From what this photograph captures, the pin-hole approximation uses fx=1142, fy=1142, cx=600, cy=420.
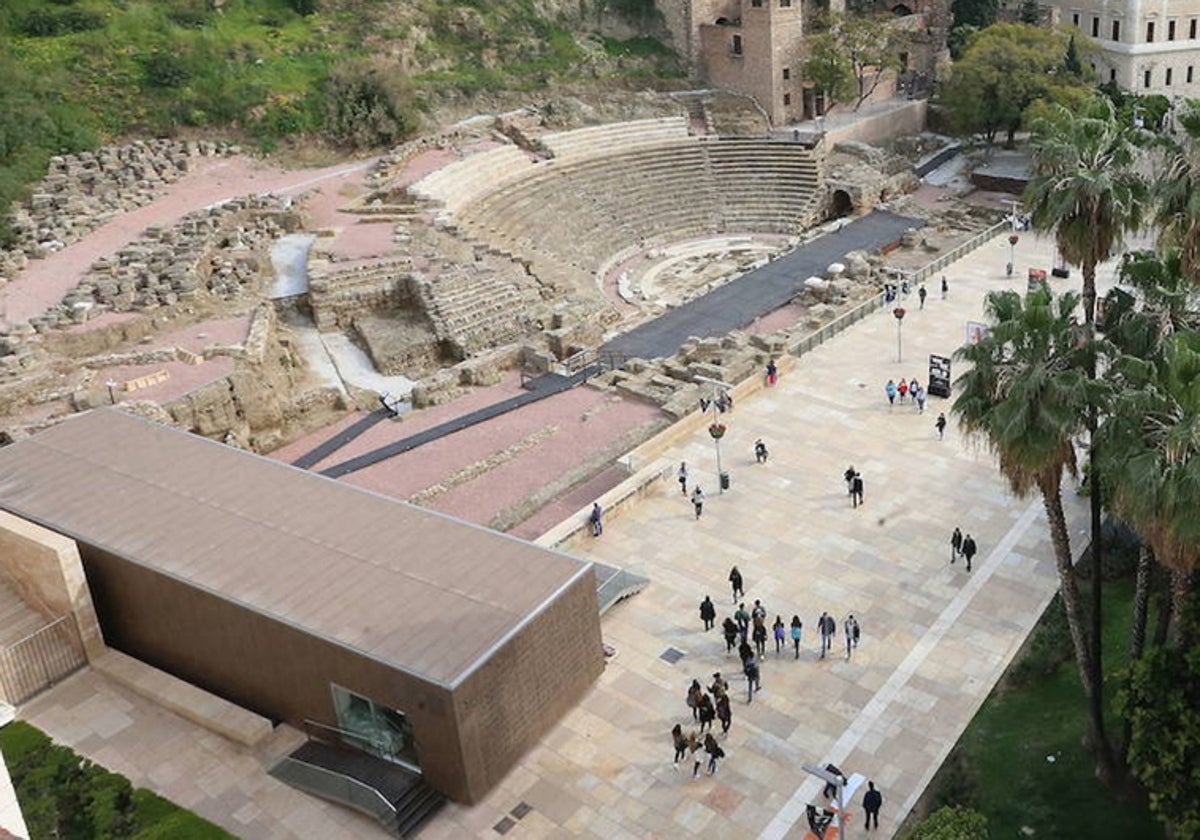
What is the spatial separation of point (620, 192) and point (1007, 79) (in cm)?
2354

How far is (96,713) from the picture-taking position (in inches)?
979

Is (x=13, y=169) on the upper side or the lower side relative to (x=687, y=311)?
upper

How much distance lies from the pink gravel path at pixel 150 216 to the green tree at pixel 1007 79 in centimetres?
3510

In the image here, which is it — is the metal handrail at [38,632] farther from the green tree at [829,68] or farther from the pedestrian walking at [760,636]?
the green tree at [829,68]

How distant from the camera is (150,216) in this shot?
54250mm

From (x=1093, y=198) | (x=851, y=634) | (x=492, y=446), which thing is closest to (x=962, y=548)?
(x=851, y=634)

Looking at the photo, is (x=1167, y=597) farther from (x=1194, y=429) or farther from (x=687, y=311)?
(x=687, y=311)

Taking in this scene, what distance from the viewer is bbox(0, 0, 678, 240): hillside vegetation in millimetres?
61156

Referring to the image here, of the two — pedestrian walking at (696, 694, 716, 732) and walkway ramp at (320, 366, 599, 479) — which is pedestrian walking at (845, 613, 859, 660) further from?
walkway ramp at (320, 366, 599, 479)

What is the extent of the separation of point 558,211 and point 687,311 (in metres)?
14.1

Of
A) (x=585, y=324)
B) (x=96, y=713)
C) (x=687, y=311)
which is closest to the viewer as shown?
(x=96, y=713)

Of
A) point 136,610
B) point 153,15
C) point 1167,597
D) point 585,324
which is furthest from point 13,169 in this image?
point 1167,597

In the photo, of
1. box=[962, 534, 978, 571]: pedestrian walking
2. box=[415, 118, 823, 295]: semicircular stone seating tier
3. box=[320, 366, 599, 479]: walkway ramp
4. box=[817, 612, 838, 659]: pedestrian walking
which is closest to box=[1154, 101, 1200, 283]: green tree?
box=[962, 534, 978, 571]: pedestrian walking

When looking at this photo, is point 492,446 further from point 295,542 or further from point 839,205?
point 839,205
